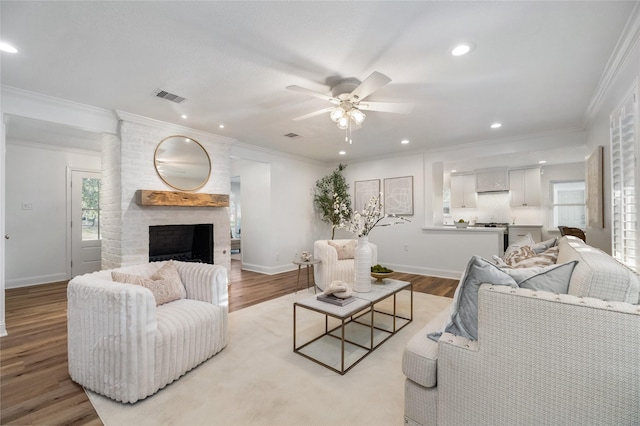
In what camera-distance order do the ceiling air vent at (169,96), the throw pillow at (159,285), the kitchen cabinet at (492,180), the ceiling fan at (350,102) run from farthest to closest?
1. the kitchen cabinet at (492,180)
2. the ceiling air vent at (169,96)
3. the ceiling fan at (350,102)
4. the throw pillow at (159,285)

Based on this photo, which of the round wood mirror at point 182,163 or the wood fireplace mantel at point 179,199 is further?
the round wood mirror at point 182,163

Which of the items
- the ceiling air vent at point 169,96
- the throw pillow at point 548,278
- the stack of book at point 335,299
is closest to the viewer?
the throw pillow at point 548,278

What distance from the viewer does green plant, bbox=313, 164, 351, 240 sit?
631 centimetres

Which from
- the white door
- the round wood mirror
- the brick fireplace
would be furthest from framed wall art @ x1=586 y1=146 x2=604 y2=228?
the white door

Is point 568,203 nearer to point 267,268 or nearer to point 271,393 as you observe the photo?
point 267,268

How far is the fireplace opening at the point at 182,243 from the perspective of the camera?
4281 mm

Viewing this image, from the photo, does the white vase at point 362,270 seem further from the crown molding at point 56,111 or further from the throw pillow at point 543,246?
the crown molding at point 56,111

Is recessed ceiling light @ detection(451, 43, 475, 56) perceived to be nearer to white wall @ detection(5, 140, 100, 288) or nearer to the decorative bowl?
the decorative bowl

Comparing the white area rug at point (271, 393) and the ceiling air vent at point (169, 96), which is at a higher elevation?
the ceiling air vent at point (169, 96)

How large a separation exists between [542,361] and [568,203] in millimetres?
7742

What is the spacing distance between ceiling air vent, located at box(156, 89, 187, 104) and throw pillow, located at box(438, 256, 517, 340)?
3.20 m

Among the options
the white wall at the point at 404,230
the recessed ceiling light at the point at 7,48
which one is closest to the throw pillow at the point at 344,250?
the white wall at the point at 404,230

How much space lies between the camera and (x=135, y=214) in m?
3.69

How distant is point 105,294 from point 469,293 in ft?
7.26
